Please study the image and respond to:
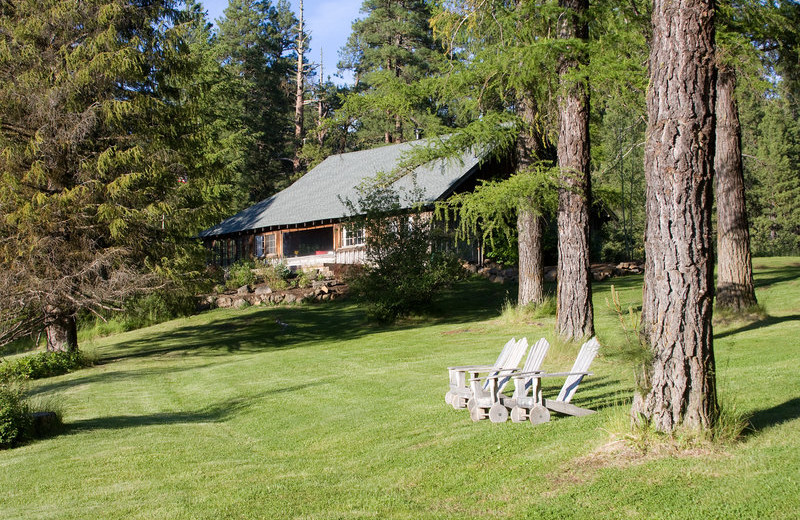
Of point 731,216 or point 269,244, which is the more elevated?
point 269,244

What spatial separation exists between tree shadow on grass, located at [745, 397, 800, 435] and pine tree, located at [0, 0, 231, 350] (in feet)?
47.9

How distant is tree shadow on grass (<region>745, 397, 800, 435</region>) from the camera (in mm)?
6255

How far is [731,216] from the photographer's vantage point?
14.7 metres

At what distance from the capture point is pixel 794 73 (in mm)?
14328

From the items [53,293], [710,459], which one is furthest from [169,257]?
[710,459]

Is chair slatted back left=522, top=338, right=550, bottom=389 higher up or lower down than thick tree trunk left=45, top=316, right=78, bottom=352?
higher up

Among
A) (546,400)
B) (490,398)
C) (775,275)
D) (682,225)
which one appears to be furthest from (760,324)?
(775,275)

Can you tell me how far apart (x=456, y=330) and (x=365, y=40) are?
1513 inches

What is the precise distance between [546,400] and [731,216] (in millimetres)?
9039

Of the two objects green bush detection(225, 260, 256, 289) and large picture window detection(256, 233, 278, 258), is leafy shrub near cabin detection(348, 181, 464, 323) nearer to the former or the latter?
green bush detection(225, 260, 256, 289)

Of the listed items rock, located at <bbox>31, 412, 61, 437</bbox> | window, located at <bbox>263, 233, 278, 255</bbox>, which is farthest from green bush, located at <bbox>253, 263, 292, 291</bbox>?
rock, located at <bbox>31, 412, 61, 437</bbox>

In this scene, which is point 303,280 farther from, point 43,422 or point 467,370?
point 467,370

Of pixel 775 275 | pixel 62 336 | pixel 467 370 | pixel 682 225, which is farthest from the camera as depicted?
pixel 775 275

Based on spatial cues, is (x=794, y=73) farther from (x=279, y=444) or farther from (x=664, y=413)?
(x=279, y=444)
